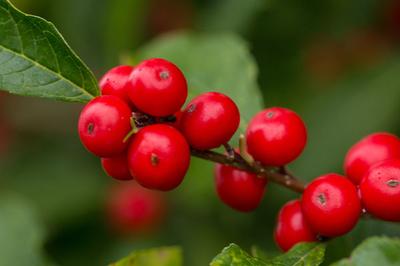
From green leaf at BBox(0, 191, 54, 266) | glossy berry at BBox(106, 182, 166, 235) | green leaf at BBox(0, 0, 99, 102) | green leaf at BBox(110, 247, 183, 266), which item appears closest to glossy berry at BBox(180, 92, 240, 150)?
green leaf at BBox(0, 0, 99, 102)

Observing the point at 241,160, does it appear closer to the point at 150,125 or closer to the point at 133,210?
the point at 150,125

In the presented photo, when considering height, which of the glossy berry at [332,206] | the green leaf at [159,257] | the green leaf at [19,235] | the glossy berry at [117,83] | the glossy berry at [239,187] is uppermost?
the glossy berry at [117,83]

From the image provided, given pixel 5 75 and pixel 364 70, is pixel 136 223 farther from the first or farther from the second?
pixel 5 75

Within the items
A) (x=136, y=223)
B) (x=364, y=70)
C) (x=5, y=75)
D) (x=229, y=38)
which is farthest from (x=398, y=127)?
(x=5, y=75)

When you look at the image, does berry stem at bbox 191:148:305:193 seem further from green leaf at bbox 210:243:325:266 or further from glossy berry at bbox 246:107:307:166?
green leaf at bbox 210:243:325:266

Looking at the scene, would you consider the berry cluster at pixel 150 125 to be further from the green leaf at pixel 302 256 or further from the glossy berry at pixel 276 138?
the green leaf at pixel 302 256

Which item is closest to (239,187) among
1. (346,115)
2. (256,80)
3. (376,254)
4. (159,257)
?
(159,257)

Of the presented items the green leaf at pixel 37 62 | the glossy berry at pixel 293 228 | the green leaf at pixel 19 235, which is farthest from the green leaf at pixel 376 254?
the green leaf at pixel 19 235
